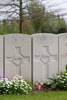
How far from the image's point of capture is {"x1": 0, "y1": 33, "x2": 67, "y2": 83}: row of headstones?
20.9 feet

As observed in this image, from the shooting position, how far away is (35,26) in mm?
24875

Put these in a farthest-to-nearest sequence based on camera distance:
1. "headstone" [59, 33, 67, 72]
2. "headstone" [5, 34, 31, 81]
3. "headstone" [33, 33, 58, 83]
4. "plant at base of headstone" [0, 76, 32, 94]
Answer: "headstone" [59, 33, 67, 72], "headstone" [33, 33, 58, 83], "headstone" [5, 34, 31, 81], "plant at base of headstone" [0, 76, 32, 94]

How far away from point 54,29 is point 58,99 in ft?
68.2

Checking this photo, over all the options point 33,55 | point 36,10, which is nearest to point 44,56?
point 33,55

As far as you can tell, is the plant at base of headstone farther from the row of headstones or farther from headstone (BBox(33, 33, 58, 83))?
headstone (BBox(33, 33, 58, 83))

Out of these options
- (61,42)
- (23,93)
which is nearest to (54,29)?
(61,42)

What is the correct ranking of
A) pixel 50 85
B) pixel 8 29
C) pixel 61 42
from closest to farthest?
1. pixel 50 85
2. pixel 61 42
3. pixel 8 29

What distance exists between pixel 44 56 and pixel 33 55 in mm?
334

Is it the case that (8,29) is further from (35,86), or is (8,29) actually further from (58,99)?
(58,99)

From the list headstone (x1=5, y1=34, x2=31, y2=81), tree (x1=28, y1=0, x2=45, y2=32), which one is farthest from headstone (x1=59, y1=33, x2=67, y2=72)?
tree (x1=28, y1=0, x2=45, y2=32)

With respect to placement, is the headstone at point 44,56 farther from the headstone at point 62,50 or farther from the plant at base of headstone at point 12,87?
the plant at base of headstone at point 12,87

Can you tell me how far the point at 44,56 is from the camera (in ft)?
21.5

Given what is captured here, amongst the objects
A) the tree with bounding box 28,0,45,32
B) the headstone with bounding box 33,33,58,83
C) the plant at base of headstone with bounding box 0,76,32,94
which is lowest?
the plant at base of headstone with bounding box 0,76,32,94

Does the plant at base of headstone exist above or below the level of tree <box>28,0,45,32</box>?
below
